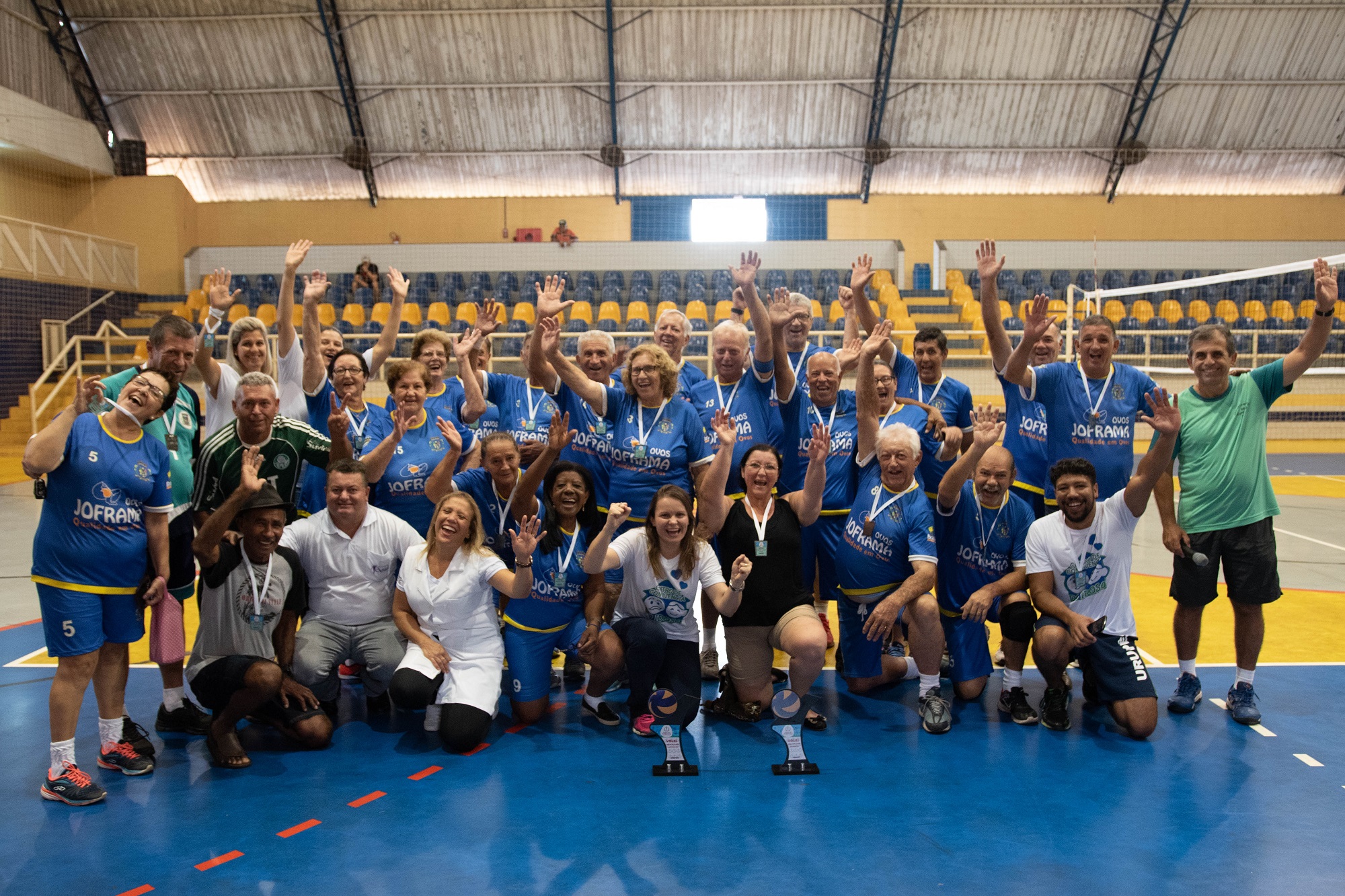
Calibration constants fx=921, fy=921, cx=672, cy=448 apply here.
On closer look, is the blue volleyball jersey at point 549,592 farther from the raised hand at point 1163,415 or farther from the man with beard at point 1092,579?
the raised hand at point 1163,415

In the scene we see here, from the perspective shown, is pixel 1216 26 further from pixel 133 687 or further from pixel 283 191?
pixel 133 687

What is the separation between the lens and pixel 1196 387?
202 inches

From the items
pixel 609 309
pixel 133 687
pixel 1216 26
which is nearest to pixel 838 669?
pixel 133 687

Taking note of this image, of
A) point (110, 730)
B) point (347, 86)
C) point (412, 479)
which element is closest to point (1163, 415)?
point (412, 479)

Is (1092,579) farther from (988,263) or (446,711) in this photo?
(446,711)

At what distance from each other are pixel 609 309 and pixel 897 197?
7.71 metres

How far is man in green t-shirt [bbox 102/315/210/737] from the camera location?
14.5ft

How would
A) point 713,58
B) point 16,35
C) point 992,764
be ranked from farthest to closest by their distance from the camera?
point 713,58 → point 16,35 → point 992,764

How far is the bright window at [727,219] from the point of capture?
865 inches

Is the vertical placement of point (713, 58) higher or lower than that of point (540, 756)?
higher

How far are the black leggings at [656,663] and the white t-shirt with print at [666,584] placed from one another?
0.06m

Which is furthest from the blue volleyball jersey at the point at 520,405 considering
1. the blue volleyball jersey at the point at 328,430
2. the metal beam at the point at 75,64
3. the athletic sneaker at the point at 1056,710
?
the metal beam at the point at 75,64

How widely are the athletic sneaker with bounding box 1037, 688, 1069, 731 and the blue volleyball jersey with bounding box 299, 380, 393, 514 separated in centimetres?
398

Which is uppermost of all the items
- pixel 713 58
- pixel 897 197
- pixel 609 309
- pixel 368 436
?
pixel 713 58
